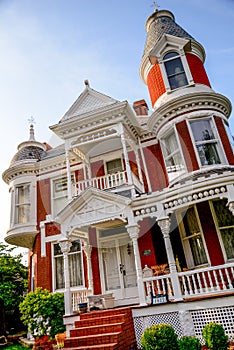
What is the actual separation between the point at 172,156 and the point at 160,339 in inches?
264

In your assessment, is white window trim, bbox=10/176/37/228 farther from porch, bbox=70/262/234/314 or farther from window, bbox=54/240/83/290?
porch, bbox=70/262/234/314

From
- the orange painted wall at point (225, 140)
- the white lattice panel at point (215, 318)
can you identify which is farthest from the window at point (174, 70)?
the white lattice panel at point (215, 318)

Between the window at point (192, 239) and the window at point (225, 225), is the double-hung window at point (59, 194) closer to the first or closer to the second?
the window at point (192, 239)

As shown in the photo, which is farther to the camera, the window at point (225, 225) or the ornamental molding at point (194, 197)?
the window at point (225, 225)

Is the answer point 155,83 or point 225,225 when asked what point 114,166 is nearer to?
point 155,83

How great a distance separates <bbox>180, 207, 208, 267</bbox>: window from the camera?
9.75 metres

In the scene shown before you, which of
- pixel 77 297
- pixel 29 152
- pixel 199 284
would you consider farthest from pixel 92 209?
pixel 29 152

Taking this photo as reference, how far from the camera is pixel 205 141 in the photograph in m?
10.4

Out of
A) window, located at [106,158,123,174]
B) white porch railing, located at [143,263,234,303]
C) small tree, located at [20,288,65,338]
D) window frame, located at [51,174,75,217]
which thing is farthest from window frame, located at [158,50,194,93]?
small tree, located at [20,288,65,338]

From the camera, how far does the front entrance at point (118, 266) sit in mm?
11102

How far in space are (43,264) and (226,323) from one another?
8656mm

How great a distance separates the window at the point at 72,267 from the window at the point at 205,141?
6.93m

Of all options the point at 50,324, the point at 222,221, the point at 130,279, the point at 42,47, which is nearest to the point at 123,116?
the point at 222,221

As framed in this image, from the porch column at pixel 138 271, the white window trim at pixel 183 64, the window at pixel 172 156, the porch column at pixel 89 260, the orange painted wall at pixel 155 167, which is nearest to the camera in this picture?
the porch column at pixel 138 271
